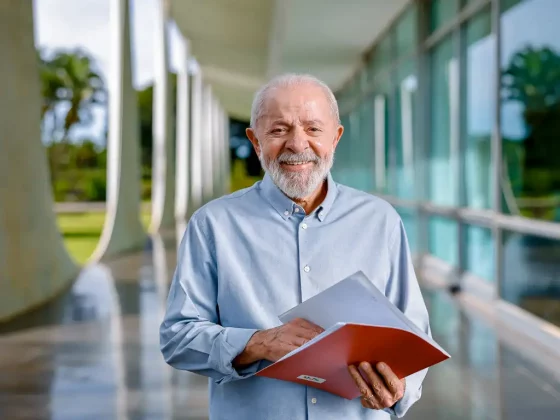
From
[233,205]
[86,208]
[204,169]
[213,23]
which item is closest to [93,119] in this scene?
[86,208]

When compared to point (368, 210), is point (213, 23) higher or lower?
higher

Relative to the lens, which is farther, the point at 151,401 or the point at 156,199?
the point at 156,199

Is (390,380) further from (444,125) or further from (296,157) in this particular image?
(444,125)

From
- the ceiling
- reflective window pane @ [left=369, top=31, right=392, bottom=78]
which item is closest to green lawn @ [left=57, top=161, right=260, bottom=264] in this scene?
the ceiling

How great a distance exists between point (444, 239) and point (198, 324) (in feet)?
33.7

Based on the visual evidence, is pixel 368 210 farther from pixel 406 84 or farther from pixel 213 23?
pixel 213 23

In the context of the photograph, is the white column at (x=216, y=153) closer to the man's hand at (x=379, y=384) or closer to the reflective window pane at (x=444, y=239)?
the reflective window pane at (x=444, y=239)

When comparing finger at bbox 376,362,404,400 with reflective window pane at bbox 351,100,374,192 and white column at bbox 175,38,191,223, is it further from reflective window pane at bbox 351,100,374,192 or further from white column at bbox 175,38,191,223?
white column at bbox 175,38,191,223

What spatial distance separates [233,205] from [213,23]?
2703 cm

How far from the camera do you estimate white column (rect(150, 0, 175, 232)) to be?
23297 millimetres

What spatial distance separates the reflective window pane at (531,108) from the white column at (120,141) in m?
8.72

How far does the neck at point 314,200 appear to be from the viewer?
2.04 m

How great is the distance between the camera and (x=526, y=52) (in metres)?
7.95

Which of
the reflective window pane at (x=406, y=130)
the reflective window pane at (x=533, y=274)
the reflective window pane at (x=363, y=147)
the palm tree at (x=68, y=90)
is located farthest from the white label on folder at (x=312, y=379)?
the palm tree at (x=68, y=90)
